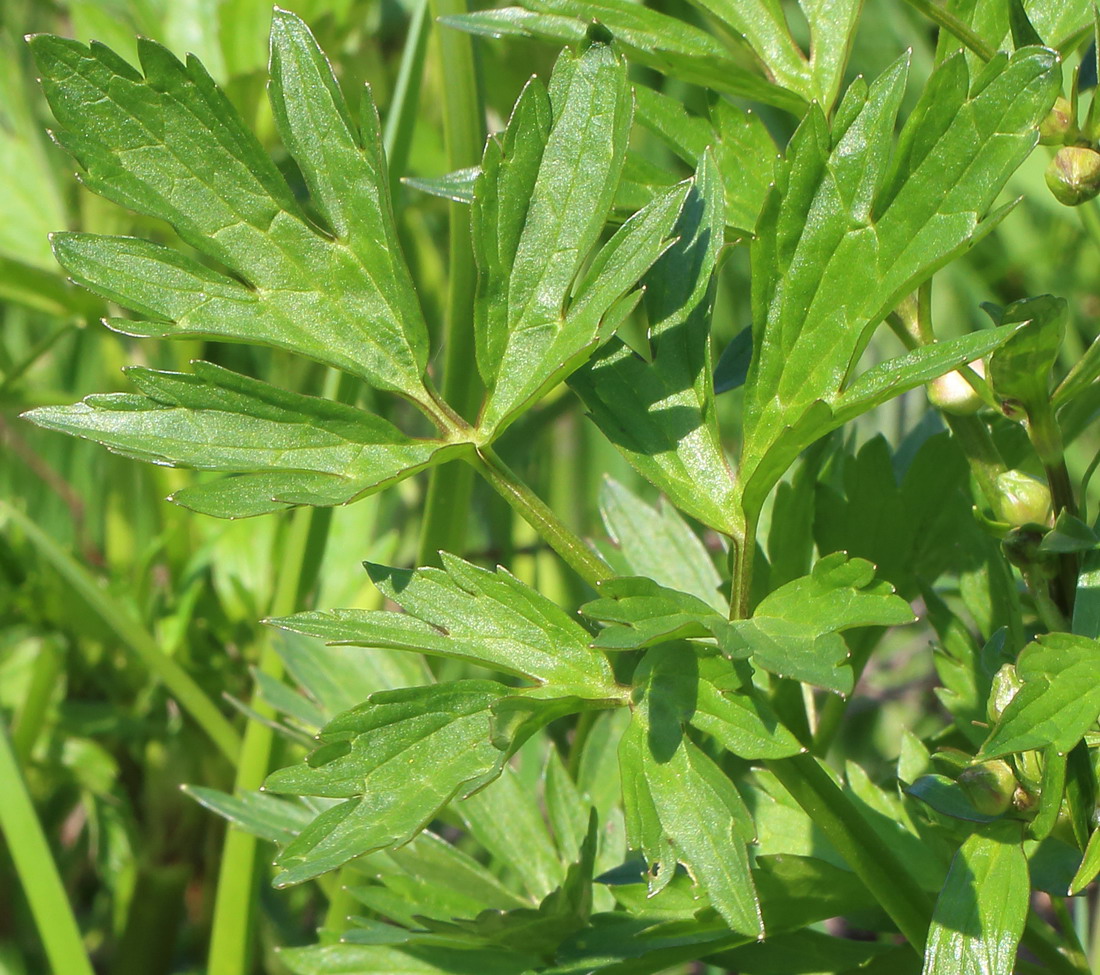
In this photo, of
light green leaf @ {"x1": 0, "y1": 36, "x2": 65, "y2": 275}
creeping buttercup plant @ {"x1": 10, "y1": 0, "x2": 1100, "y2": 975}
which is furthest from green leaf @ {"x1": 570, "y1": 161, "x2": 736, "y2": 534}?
light green leaf @ {"x1": 0, "y1": 36, "x2": 65, "y2": 275}

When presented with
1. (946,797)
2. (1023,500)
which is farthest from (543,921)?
(1023,500)

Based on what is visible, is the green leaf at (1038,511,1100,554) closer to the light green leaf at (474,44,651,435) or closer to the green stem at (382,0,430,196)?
the light green leaf at (474,44,651,435)

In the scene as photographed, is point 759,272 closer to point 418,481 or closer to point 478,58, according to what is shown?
point 478,58

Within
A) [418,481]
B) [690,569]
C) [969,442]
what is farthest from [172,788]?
[969,442]

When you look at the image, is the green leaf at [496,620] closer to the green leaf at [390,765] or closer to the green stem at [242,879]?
the green leaf at [390,765]

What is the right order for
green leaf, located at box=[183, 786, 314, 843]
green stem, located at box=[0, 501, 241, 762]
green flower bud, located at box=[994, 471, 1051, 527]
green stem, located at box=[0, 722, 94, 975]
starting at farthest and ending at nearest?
green stem, located at box=[0, 501, 241, 762]
green stem, located at box=[0, 722, 94, 975]
green leaf, located at box=[183, 786, 314, 843]
green flower bud, located at box=[994, 471, 1051, 527]

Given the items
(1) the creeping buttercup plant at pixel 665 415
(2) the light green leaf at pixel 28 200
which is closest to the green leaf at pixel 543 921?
(1) the creeping buttercup plant at pixel 665 415

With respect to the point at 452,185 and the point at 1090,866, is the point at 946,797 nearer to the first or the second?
the point at 1090,866
